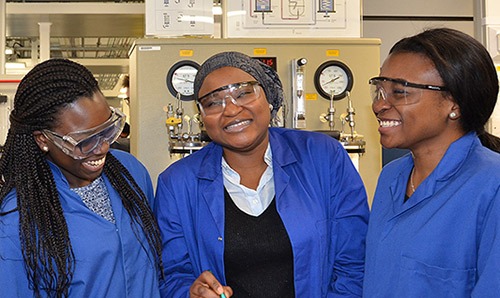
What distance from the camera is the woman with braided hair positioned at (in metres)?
1.23

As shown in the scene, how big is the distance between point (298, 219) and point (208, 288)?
0.31 meters

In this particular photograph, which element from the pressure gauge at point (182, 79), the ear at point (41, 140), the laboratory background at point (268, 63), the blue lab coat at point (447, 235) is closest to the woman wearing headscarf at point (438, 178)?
the blue lab coat at point (447, 235)

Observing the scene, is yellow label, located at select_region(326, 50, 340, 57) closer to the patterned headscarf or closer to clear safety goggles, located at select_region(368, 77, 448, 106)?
the patterned headscarf

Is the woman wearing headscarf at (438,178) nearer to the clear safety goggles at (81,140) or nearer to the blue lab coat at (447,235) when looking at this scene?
the blue lab coat at (447,235)

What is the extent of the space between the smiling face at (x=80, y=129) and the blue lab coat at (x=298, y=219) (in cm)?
26

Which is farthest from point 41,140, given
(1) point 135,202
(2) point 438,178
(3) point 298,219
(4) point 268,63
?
(4) point 268,63

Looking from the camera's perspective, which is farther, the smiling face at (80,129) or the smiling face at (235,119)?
the smiling face at (235,119)

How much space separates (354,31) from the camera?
3.04 meters

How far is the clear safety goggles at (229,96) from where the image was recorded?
150 cm

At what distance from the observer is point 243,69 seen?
1542 mm

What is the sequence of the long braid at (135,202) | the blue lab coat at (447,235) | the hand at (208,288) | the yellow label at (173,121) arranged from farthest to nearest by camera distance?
the yellow label at (173,121)
the long braid at (135,202)
the hand at (208,288)
the blue lab coat at (447,235)

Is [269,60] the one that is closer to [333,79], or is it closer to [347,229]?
[333,79]

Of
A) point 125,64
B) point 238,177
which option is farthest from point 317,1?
point 125,64

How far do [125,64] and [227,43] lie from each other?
4485 millimetres
